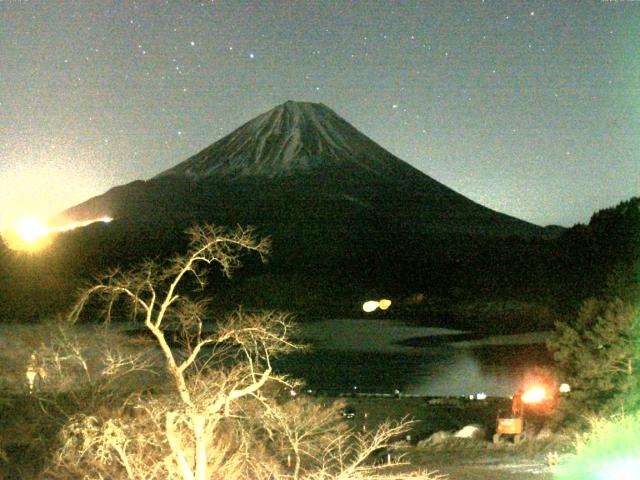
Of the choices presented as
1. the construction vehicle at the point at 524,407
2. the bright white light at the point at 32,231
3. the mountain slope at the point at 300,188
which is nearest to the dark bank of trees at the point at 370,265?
the mountain slope at the point at 300,188

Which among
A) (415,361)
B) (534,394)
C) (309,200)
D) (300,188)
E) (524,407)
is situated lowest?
(415,361)

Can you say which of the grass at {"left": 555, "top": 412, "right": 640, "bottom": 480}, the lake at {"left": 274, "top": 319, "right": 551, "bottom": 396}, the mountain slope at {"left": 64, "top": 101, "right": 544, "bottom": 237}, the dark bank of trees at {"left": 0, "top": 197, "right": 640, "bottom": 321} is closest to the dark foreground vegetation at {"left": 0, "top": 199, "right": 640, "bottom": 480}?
the grass at {"left": 555, "top": 412, "right": 640, "bottom": 480}

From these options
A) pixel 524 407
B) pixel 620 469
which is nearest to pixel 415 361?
pixel 524 407

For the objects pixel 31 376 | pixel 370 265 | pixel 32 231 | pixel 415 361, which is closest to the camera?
pixel 32 231

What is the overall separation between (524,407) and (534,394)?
85 centimetres

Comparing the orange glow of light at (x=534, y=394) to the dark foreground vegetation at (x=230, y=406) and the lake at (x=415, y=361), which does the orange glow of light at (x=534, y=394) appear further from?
the lake at (x=415, y=361)

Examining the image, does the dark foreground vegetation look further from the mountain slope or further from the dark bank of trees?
the mountain slope

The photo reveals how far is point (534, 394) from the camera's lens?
25.5 m

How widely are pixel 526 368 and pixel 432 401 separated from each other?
38.5 ft

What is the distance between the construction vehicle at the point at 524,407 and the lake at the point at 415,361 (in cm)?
779

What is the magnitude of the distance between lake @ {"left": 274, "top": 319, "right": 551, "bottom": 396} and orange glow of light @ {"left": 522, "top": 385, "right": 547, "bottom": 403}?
7980 millimetres

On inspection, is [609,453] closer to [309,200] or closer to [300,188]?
[309,200]

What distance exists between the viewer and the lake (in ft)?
119

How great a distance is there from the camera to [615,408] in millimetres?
19234
